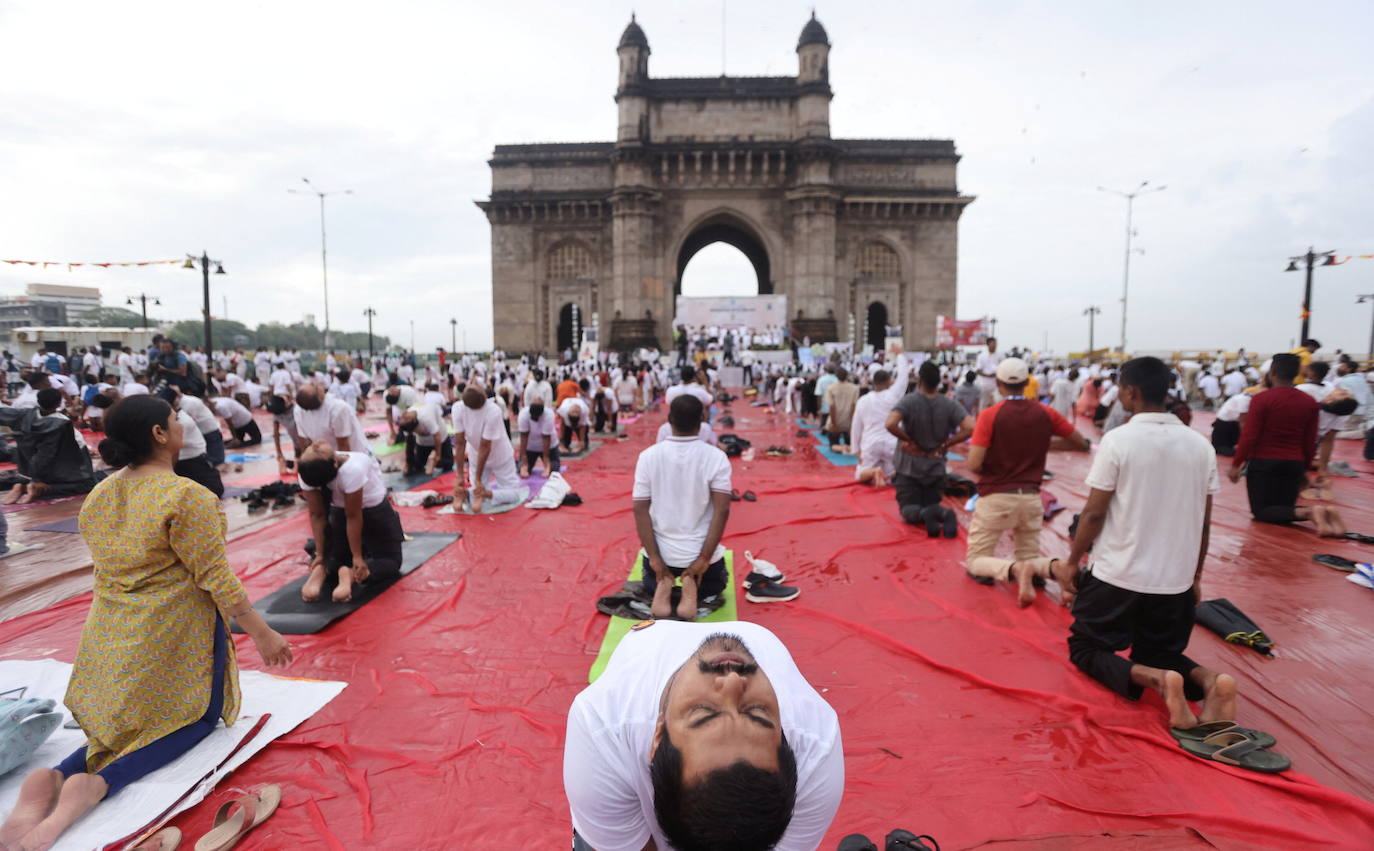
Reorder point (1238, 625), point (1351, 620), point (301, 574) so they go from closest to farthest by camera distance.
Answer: point (1238, 625), point (1351, 620), point (301, 574)

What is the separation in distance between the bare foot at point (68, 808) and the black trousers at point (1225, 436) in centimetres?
1241

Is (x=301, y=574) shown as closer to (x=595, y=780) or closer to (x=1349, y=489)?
(x=595, y=780)

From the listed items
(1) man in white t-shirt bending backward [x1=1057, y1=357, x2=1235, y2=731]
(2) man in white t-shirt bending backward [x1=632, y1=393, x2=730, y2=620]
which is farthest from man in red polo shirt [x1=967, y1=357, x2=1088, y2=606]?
(2) man in white t-shirt bending backward [x1=632, y1=393, x2=730, y2=620]

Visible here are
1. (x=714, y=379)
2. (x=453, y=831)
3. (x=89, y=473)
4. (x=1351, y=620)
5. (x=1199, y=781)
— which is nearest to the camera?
(x=453, y=831)

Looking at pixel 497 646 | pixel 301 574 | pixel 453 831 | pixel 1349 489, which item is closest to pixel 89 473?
pixel 301 574

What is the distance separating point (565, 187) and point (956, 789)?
3308 cm

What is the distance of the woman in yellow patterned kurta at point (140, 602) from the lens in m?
2.38

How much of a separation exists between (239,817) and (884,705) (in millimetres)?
2781

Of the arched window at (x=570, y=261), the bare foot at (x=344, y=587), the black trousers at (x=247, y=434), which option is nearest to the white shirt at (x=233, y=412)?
the black trousers at (x=247, y=434)

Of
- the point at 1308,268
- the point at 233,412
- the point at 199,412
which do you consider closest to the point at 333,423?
the point at 199,412

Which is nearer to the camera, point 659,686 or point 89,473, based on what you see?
point 659,686

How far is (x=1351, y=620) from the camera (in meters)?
4.04

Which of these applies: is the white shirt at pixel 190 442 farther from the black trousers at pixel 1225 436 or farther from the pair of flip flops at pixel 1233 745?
the black trousers at pixel 1225 436

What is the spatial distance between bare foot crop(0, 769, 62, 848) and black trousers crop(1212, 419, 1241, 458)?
1252 cm
